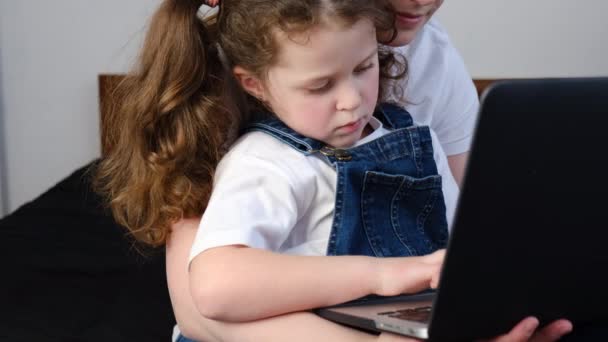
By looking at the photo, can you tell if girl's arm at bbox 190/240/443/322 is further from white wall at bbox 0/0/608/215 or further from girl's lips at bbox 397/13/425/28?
white wall at bbox 0/0/608/215

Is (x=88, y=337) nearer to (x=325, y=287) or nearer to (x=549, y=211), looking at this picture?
(x=325, y=287)

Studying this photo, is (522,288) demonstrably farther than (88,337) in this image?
No

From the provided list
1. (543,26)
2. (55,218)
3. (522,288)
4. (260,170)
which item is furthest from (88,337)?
(543,26)

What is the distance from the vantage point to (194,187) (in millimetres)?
1218

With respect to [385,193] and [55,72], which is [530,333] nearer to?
[385,193]

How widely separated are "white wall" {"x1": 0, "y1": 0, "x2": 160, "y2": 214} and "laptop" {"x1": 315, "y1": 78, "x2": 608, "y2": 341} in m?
2.36

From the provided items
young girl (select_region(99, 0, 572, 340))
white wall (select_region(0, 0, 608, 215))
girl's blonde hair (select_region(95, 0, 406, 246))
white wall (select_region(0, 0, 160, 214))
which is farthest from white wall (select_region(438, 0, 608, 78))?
girl's blonde hair (select_region(95, 0, 406, 246))

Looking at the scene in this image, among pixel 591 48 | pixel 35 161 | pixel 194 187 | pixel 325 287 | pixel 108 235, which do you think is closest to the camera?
pixel 325 287

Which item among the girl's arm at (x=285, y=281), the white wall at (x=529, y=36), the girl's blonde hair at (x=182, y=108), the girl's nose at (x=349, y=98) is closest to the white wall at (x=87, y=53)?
the white wall at (x=529, y=36)

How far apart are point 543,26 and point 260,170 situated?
1.86m

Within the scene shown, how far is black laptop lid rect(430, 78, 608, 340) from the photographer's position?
71 cm

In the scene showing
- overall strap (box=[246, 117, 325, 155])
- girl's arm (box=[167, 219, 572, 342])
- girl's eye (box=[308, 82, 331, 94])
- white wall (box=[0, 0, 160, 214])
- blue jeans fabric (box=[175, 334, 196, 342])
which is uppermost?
girl's eye (box=[308, 82, 331, 94])

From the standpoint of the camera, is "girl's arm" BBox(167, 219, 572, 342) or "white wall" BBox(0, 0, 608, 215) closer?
"girl's arm" BBox(167, 219, 572, 342)

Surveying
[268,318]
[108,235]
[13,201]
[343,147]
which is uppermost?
[343,147]
